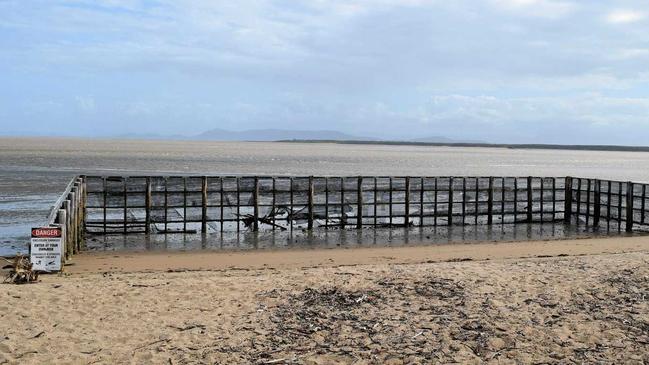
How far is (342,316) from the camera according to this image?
9.30 meters

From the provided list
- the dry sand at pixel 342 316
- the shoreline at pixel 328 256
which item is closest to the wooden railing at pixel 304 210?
the shoreline at pixel 328 256

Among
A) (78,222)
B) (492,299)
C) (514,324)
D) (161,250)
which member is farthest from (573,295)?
(78,222)

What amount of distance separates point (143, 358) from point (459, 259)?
34.7 feet

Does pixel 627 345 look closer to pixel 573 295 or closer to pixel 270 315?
pixel 573 295

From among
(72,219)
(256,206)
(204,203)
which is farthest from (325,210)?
(72,219)

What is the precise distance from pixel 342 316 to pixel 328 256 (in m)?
8.31

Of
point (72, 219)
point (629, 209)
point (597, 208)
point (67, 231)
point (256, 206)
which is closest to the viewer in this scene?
point (67, 231)

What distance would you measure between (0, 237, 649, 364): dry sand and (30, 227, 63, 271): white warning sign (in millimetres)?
529

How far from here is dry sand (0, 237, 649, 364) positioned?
7.86 meters

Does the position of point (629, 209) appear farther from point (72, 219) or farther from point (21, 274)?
point (21, 274)

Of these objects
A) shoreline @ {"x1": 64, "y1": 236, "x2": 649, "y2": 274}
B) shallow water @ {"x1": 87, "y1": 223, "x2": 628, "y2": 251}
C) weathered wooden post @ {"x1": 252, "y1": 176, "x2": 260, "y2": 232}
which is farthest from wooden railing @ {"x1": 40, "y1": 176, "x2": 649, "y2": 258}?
shoreline @ {"x1": 64, "y1": 236, "x2": 649, "y2": 274}

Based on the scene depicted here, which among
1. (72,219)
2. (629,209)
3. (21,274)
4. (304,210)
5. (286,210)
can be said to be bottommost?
(304,210)

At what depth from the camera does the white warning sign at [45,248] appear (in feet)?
42.1

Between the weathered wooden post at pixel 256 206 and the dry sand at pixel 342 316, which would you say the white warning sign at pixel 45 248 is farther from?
the weathered wooden post at pixel 256 206
